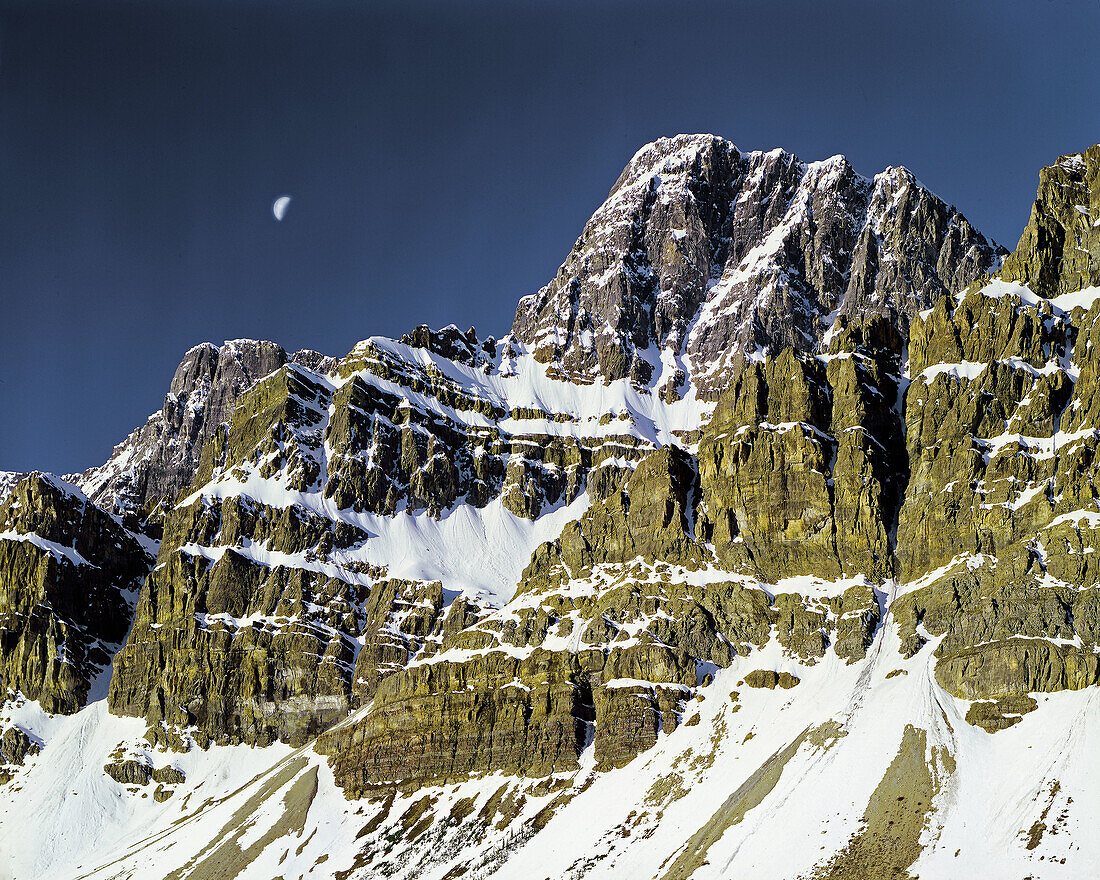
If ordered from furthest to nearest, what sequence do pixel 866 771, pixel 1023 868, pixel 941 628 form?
1. pixel 941 628
2. pixel 866 771
3. pixel 1023 868

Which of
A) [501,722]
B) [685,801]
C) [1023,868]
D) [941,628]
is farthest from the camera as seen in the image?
[501,722]

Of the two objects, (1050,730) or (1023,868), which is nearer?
(1023,868)

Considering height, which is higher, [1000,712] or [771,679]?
[771,679]

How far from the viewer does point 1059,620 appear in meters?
171

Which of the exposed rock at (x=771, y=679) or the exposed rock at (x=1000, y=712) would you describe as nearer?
the exposed rock at (x=1000, y=712)

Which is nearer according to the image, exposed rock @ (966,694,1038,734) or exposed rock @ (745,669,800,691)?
exposed rock @ (966,694,1038,734)

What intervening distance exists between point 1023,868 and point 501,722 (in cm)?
→ 8282

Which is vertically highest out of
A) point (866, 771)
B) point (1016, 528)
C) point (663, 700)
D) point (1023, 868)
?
point (1016, 528)

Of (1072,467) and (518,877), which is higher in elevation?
(1072,467)

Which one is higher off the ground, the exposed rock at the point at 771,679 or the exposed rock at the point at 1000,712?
the exposed rock at the point at 771,679

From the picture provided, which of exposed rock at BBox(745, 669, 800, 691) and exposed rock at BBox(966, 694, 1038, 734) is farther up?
exposed rock at BBox(745, 669, 800, 691)

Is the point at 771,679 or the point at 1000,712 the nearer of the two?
the point at 1000,712

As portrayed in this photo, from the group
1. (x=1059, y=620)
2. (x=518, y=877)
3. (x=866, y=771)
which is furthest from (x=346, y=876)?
(x=1059, y=620)

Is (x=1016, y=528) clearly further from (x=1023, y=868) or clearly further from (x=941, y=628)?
(x=1023, y=868)
